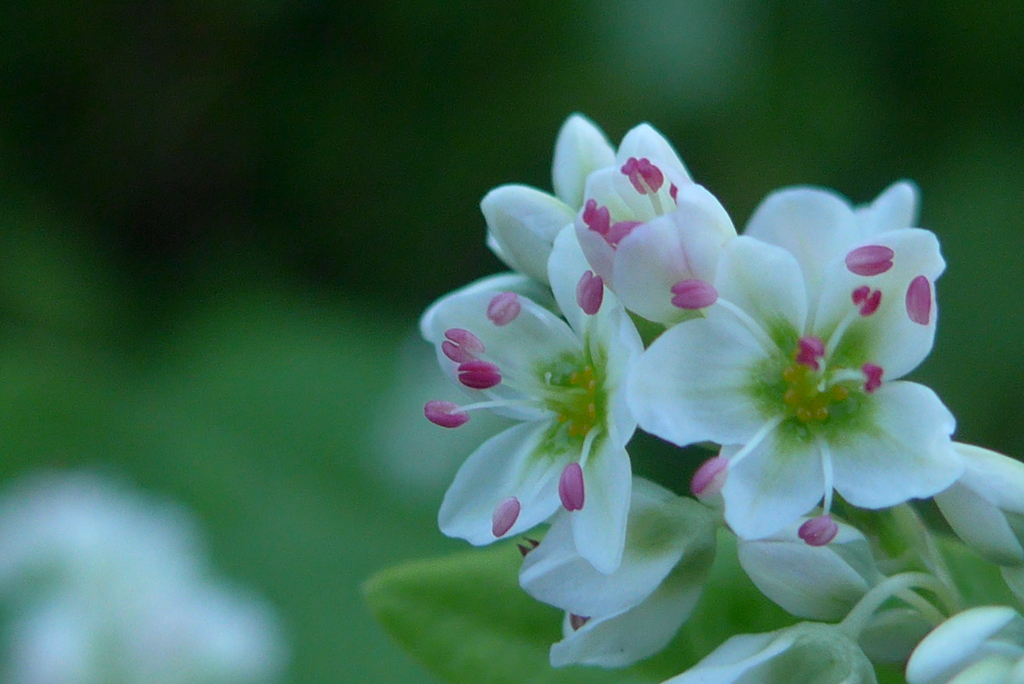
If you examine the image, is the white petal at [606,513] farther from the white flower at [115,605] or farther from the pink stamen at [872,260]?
the white flower at [115,605]

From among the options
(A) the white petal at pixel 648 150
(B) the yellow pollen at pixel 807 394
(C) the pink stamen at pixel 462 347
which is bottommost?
(B) the yellow pollen at pixel 807 394

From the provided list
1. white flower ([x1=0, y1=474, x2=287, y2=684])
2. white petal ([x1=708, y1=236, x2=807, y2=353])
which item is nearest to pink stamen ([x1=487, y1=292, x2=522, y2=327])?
white petal ([x1=708, y1=236, x2=807, y2=353])

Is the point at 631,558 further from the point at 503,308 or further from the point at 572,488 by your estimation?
the point at 503,308

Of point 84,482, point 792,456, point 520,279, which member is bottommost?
point 84,482

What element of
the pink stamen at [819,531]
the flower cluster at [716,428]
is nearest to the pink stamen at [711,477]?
the flower cluster at [716,428]

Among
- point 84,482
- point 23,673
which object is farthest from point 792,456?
point 84,482

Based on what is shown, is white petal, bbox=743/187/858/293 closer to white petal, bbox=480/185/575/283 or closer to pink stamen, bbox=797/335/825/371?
pink stamen, bbox=797/335/825/371

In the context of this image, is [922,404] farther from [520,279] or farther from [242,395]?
[242,395]
